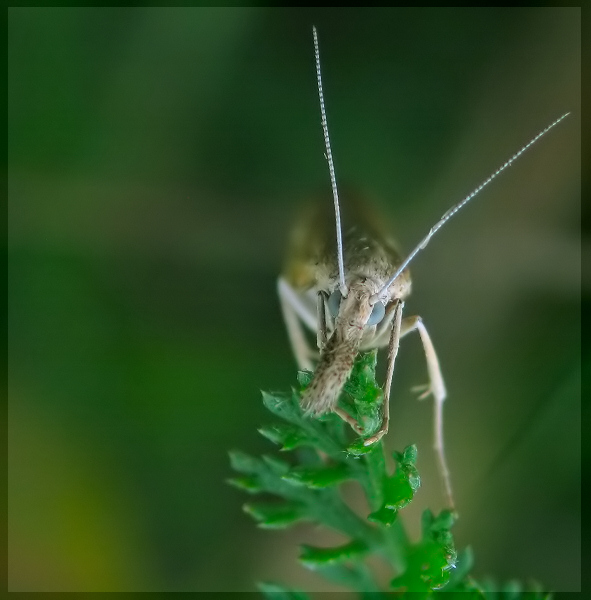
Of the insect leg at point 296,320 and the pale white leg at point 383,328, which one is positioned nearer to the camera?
the pale white leg at point 383,328

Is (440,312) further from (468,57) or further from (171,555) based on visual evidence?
(171,555)

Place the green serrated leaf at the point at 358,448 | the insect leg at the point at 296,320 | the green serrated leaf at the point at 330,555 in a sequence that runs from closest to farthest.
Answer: the green serrated leaf at the point at 358,448
the green serrated leaf at the point at 330,555
the insect leg at the point at 296,320

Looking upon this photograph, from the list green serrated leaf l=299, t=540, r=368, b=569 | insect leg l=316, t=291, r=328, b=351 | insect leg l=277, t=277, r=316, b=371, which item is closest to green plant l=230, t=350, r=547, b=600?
green serrated leaf l=299, t=540, r=368, b=569

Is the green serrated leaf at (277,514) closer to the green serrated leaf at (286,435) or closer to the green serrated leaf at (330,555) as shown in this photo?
the green serrated leaf at (330,555)

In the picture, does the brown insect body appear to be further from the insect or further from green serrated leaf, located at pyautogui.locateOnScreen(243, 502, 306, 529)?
green serrated leaf, located at pyautogui.locateOnScreen(243, 502, 306, 529)

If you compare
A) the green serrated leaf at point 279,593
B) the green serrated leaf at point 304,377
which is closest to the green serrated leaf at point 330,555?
the green serrated leaf at point 279,593
